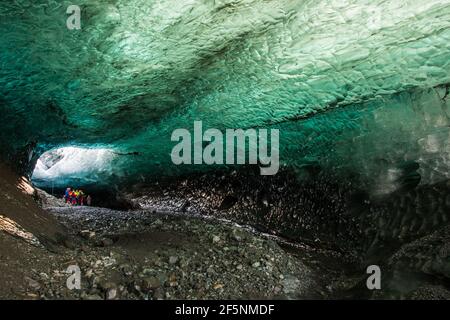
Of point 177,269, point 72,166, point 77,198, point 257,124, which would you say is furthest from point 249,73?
point 72,166

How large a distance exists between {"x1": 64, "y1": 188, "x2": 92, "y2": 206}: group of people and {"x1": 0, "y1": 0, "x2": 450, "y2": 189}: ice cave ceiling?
14.8ft

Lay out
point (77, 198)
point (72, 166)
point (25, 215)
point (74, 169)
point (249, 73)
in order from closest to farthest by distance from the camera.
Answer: point (25, 215) < point (249, 73) < point (77, 198) < point (74, 169) < point (72, 166)

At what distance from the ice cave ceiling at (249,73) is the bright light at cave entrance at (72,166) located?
3691 mm

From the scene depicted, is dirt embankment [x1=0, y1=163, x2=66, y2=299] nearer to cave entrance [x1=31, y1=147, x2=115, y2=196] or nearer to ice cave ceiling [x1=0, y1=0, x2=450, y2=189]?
ice cave ceiling [x1=0, y1=0, x2=450, y2=189]

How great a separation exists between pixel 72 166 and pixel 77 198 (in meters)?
1.28

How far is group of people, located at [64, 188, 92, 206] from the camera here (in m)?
11.2

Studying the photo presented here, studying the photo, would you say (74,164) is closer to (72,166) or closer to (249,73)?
(72,166)

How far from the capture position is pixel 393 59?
4273 millimetres

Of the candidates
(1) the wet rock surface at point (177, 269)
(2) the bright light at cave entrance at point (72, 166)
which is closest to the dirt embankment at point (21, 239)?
(1) the wet rock surface at point (177, 269)

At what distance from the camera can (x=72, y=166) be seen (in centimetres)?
1193

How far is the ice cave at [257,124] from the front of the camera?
11.7 ft

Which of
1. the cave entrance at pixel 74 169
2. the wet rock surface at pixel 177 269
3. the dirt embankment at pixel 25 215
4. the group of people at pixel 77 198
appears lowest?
the wet rock surface at pixel 177 269

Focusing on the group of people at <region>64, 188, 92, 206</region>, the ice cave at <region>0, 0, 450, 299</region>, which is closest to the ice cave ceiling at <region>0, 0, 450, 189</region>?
the ice cave at <region>0, 0, 450, 299</region>

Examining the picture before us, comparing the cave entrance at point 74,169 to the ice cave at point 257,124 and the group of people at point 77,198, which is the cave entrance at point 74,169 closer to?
the group of people at point 77,198
